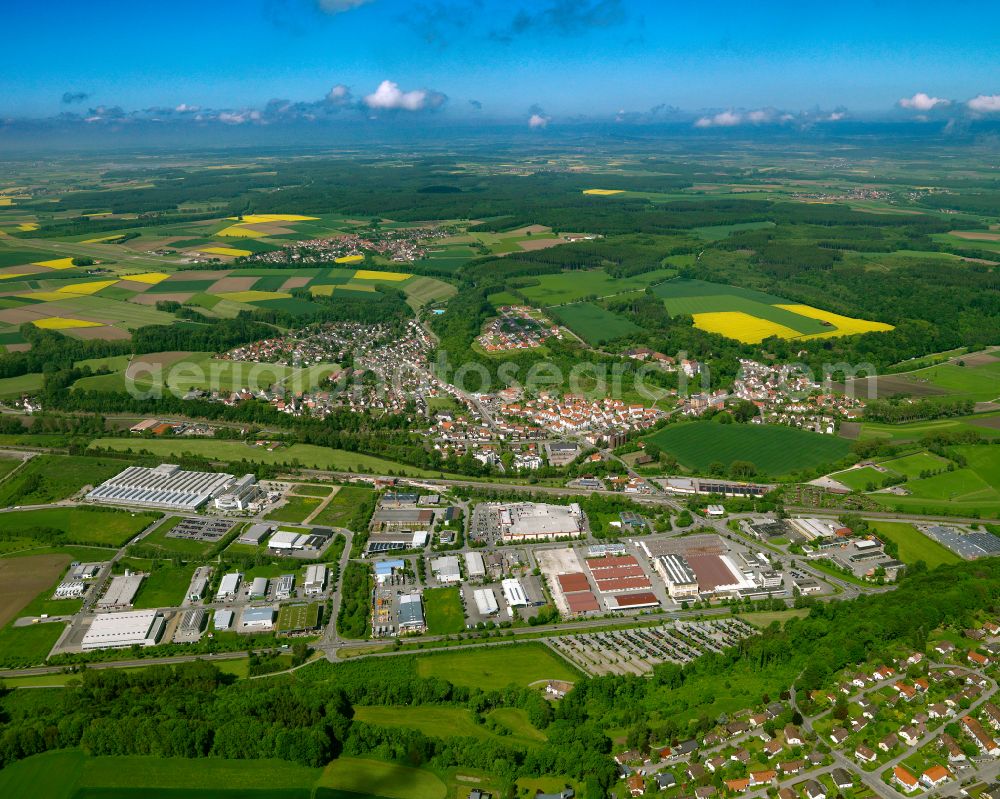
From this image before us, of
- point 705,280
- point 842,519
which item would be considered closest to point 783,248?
point 705,280

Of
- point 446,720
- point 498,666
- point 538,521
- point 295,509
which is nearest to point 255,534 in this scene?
point 295,509

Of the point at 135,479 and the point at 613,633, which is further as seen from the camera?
the point at 135,479

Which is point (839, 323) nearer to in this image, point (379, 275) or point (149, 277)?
point (379, 275)

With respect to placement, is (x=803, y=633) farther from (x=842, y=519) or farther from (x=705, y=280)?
(x=705, y=280)

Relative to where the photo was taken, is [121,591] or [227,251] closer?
[121,591]

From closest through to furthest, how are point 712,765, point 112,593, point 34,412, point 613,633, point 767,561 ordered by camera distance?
point 712,765 → point 613,633 → point 112,593 → point 767,561 → point 34,412

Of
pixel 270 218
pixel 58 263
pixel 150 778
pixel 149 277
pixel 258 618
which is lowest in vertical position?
pixel 258 618

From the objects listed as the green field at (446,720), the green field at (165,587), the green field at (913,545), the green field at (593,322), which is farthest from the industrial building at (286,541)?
the green field at (593,322)
